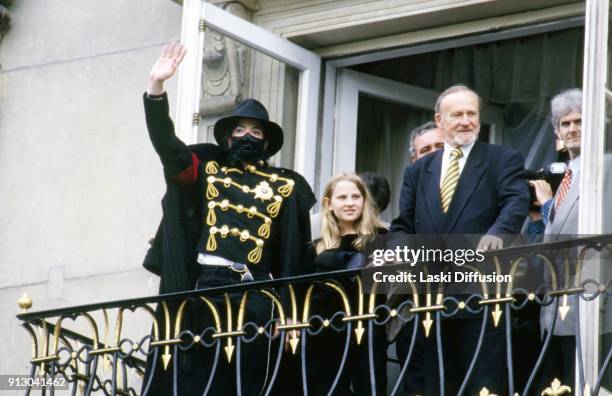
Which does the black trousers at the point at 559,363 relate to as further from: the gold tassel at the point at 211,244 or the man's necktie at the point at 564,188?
the gold tassel at the point at 211,244

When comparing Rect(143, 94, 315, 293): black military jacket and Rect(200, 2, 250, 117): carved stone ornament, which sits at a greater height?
Rect(200, 2, 250, 117): carved stone ornament

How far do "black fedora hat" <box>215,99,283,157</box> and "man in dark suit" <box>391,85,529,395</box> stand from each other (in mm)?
876

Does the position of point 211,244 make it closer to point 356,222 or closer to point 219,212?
point 219,212

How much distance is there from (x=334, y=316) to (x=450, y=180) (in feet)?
2.89

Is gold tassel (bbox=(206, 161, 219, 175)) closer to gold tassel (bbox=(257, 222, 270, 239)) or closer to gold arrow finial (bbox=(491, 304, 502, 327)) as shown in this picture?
gold tassel (bbox=(257, 222, 270, 239))

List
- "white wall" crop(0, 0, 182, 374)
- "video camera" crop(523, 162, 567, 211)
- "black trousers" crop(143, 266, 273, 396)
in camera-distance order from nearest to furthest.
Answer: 1. "black trousers" crop(143, 266, 273, 396)
2. "video camera" crop(523, 162, 567, 211)
3. "white wall" crop(0, 0, 182, 374)

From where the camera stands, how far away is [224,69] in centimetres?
1013

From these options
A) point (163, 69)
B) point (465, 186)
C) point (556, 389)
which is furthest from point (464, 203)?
point (163, 69)

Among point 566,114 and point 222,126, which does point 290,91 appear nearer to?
point 222,126

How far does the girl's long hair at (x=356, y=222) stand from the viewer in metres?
8.80

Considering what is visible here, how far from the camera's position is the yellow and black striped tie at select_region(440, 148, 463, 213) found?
8.55m

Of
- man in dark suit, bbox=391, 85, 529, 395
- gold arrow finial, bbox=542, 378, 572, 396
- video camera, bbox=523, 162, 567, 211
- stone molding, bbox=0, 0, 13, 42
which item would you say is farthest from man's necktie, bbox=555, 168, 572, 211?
stone molding, bbox=0, 0, 13, 42

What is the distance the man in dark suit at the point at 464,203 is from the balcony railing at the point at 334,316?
0.21ft

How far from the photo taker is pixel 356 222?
8.90 metres
